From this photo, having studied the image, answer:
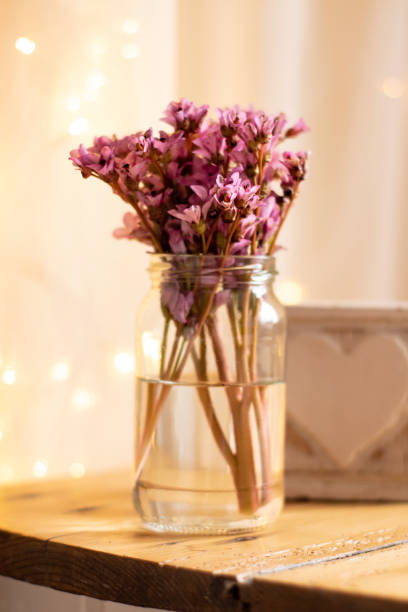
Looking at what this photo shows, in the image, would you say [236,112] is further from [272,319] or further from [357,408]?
[357,408]

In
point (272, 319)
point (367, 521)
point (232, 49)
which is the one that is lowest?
point (367, 521)

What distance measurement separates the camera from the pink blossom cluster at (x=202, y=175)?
771 millimetres

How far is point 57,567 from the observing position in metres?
0.76

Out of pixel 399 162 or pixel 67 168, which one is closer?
pixel 67 168

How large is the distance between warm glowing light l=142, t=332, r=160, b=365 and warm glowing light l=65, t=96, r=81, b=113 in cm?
40

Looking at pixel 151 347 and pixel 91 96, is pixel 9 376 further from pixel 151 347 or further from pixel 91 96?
pixel 91 96

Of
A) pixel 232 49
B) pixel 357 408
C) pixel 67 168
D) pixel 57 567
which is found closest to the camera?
pixel 57 567

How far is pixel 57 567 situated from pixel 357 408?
1.35 ft

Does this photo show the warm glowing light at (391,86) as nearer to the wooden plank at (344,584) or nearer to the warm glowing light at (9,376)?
the warm glowing light at (9,376)

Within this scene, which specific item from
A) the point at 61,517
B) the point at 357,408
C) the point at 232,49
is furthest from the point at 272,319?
the point at 232,49

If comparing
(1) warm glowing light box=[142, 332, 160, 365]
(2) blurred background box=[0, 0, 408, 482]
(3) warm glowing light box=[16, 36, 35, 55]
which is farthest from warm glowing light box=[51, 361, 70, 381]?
(3) warm glowing light box=[16, 36, 35, 55]

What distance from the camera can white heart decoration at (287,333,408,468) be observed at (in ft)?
3.25

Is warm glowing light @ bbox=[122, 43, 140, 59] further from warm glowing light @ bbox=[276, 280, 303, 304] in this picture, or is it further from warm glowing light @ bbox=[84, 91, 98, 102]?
warm glowing light @ bbox=[276, 280, 303, 304]

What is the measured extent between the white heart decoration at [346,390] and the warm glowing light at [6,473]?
1.22 feet
